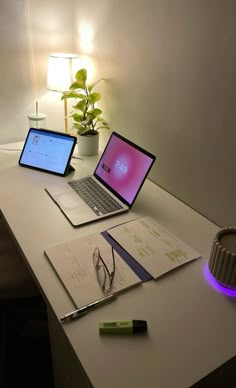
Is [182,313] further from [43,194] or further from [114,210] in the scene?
[43,194]

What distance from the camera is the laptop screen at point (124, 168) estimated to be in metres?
1.12

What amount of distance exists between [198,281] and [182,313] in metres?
0.13

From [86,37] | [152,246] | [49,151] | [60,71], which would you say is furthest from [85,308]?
[86,37]

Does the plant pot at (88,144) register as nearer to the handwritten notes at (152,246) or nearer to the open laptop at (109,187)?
the open laptop at (109,187)

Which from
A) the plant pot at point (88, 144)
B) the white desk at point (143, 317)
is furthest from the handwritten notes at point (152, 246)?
the plant pot at point (88, 144)

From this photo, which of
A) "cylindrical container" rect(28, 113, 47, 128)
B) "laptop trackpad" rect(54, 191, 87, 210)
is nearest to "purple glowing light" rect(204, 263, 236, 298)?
"laptop trackpad" rect(54, 191, 87, 210)

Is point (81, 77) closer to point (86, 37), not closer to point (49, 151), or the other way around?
point (86, 37)

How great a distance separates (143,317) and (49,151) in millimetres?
885

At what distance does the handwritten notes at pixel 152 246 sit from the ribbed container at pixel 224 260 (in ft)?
0.34

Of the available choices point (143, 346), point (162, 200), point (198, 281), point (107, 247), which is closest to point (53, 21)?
point (162, 200)

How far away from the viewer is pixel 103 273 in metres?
0.85

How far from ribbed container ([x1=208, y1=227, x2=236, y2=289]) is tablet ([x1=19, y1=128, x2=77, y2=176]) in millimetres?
753

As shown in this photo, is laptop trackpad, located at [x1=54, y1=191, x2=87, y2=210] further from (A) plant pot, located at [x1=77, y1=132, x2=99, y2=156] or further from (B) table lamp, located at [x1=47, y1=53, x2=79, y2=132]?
(B) table lamp, located at [x1=47, y1=53, x2=79, y2=132]

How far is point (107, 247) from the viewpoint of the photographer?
0.94 meters
